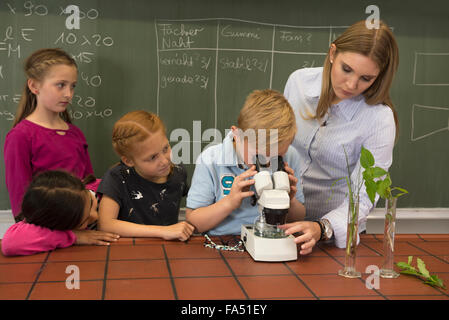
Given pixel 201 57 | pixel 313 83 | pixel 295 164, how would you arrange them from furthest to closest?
pixel 201 57 → pixel 313 83 → pixel 295 164

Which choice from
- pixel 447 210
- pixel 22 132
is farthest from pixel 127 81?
pixel 447 210

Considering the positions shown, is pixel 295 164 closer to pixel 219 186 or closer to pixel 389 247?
pixel 219 186

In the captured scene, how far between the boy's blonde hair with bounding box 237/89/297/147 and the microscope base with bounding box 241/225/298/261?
0.32 m

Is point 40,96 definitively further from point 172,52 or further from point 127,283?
point 127,283

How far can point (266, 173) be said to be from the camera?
4.50 ft

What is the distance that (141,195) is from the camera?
1.89 metres

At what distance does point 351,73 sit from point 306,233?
67 centimetres

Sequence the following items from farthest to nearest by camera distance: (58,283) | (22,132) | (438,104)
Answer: (438,104)
(22,132)
(58,283)

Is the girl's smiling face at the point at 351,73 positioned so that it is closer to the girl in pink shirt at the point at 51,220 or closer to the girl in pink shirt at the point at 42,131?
the girl in pink shirt at the point at 51,220

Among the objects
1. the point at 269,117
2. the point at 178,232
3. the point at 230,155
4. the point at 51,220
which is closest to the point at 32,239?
the point at 51,220

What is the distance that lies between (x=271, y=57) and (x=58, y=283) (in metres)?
2.20

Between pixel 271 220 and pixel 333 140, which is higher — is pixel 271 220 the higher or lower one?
the lower one

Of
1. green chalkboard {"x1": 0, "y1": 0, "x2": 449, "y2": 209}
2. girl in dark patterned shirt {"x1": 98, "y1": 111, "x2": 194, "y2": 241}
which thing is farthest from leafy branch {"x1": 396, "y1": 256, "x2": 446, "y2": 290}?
green chalkboard {"x1": 0, "y1": 0, "x2": 449, "y2": 209}

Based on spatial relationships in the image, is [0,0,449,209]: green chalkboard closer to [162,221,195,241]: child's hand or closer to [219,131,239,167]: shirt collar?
[219,131,239,167]: shirt collar
